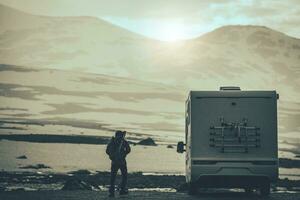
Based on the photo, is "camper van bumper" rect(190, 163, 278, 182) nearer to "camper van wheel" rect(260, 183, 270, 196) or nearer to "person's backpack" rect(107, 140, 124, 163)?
"camper van wheel" rect(260, 183, 270, 196)

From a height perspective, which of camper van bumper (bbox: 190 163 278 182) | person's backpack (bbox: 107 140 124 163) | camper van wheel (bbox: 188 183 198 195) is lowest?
camper van wheel (bbox: 188 183 198 195)

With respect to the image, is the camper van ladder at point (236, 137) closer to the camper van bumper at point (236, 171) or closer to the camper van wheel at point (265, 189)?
the camper van bumper at point (236, 171)

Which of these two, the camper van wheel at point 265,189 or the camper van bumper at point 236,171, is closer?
the camper van bumper at point 236,171

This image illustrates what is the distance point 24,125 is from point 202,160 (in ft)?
432

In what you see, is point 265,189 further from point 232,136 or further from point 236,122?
point 236,122

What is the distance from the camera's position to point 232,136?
20.7 meters

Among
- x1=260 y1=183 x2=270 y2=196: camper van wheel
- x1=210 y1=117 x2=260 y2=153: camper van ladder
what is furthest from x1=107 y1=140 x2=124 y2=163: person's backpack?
x1=260 y1=183 x2=270 y2=196: camper van wheel

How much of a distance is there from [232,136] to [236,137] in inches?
4.8

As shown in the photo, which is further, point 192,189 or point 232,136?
point 192,189

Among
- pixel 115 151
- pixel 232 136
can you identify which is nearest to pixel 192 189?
pixel 232 136

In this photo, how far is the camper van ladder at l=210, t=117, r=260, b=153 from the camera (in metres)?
20.5

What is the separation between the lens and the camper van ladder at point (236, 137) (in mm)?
20500

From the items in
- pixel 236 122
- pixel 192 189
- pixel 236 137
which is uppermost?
pixel 236 122

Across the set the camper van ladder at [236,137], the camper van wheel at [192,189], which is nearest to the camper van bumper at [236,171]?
the camper van ladder at [236,137]
